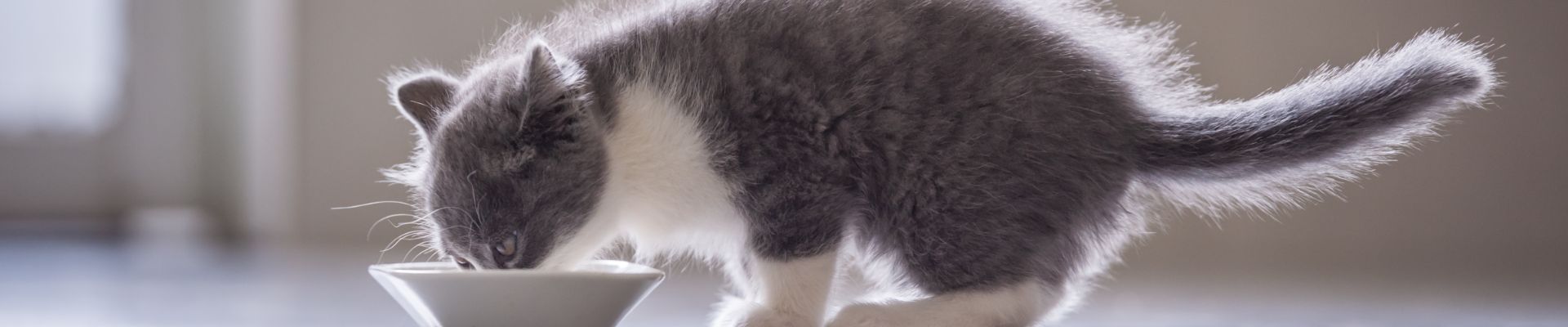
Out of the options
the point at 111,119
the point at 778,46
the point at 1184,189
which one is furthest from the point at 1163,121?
the point at 111,119

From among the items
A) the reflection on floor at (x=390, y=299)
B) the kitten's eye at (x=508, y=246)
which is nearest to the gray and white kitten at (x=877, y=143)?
the kitten's eye at (x=508, y=246)

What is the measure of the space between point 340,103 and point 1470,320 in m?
3.68

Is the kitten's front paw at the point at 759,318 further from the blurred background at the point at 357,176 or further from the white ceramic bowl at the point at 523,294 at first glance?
the blurred background at the point at 357,176

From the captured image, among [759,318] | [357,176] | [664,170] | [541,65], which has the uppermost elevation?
[541,65]

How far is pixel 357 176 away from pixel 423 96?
10.1ft

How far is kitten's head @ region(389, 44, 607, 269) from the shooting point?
1.20 metres

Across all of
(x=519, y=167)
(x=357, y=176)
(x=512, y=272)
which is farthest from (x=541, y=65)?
(x=357, y=176)

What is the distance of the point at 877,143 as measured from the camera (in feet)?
3.95

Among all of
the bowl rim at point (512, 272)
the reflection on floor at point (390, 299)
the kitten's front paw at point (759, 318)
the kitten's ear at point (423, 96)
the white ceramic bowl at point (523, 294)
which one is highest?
the kitten's ear at point (423, 96)

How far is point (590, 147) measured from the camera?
1225 mm

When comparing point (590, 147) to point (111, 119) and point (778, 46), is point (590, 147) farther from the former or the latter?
point (111, 119)

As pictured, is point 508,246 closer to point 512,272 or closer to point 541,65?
point 512,272

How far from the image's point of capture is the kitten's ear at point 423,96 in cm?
135

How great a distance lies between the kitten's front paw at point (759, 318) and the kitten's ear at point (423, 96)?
413 mm
